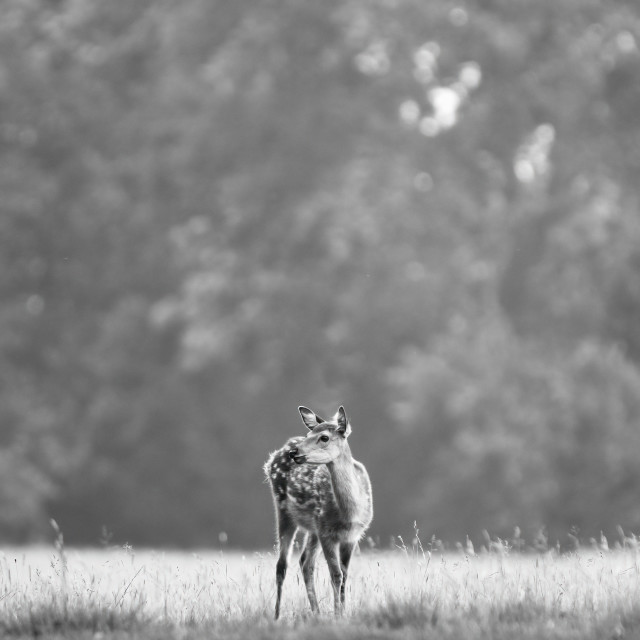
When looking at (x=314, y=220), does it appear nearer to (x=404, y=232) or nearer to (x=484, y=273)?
(x=404, y=232)

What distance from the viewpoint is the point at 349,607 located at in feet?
24.9

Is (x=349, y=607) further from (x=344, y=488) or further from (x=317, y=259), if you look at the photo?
(x=317, y=259)

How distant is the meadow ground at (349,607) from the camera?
6.84 meters

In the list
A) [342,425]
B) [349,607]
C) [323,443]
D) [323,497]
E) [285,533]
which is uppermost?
[342,425]

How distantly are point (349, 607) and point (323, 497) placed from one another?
2.46 feet

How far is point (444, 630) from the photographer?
22.2 ft

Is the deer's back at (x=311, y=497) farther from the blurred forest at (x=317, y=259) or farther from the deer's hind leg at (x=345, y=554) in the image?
the blurred forest at (x=317, y=259)

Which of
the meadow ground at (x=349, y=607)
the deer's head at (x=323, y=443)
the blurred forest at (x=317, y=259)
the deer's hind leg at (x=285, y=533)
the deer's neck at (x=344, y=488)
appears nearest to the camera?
the meadow ground at (x=349, y=607)

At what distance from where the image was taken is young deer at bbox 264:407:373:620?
7.46m

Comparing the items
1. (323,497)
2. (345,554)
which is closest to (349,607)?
(345,554)

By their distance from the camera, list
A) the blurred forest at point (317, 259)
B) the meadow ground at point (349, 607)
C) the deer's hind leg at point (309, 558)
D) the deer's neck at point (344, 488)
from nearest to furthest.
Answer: the meadow ground at point (349, 607) < the deer's neck at point (344, 488) < the deer's hind leg at point (309, 558) < the blurred forest at point (317, 259)

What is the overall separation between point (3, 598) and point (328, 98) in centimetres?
1528

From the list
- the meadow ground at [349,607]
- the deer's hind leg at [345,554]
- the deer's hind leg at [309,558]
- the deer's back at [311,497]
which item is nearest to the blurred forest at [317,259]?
the meadow ground at [349,607]

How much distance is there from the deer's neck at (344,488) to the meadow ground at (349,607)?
0.58 m
